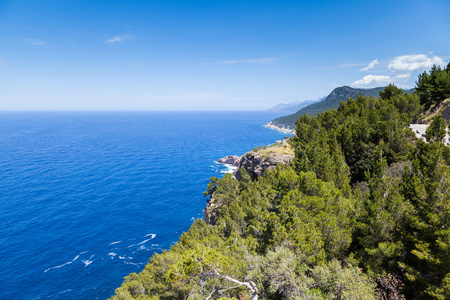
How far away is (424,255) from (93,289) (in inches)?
2018

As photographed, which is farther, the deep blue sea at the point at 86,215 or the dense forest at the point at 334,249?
the deep blue sea at the point at 86,215

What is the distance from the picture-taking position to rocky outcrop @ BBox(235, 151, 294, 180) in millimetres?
57634

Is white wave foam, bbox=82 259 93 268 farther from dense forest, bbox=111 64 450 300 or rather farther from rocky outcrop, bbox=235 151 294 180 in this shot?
rocky outcrop, bbox=235 151 294 180

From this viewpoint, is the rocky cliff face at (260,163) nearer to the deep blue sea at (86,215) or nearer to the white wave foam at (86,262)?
the deep blue sea at (86,215)

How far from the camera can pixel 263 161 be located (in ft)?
201

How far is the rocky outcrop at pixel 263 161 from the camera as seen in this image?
189 ft

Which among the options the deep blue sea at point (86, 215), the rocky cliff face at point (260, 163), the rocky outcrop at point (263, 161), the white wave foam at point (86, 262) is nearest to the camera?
the deep blue sea at point (86, 215)

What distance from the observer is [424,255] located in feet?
56.6

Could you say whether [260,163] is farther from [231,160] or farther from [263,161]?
[231,160]

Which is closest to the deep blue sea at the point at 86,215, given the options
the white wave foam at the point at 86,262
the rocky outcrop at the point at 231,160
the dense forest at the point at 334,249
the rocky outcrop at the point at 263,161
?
the white wave foam at the point at 86,262

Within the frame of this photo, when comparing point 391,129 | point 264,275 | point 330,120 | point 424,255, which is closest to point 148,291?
point 264,275

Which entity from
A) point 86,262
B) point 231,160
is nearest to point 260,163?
point 86,262

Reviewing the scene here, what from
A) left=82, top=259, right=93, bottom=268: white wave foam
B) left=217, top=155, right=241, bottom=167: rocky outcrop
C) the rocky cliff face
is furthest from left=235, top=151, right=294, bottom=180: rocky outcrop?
left=82, top=259, right=93, bottom=268: white wave foam

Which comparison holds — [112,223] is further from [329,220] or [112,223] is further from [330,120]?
[330,120]
